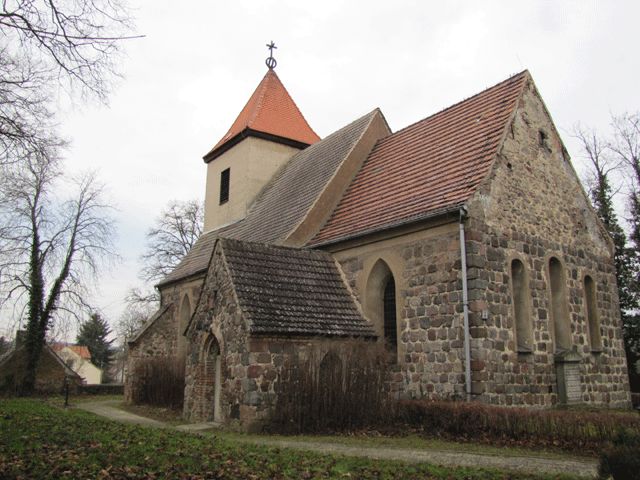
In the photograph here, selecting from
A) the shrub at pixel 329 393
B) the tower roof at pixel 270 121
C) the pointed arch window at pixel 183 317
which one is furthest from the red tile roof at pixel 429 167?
the pointed arch window at pixel 183 317

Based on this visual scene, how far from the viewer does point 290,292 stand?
13281 millimetres

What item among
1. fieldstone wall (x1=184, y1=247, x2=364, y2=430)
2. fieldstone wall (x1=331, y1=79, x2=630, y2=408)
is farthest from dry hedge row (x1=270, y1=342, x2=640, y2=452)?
fieldstone wall (x1=331, y1=79, x2=630, y2=408)

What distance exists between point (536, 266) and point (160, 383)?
12490 mm

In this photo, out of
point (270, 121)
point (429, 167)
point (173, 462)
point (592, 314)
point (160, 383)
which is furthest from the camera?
point (270, 121)

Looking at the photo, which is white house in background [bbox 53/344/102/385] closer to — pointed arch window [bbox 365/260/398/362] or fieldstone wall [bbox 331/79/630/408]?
pointed arch window [bbox 365/260/398/362]

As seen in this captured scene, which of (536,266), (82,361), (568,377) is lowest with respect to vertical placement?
(568,377)

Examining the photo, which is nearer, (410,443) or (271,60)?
(410,443)

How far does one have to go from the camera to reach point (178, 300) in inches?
932

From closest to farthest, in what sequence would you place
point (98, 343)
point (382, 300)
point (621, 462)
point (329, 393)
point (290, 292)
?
point (621, 462) → point (329, 393) → point (290, 292) → point (382, 300) → point (98, 343)

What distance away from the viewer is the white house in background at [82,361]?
194 ft

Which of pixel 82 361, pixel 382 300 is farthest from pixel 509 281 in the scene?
pixel 82 361

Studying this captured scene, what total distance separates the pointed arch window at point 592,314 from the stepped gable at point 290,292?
588cm

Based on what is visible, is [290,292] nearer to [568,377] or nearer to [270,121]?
[568,377]

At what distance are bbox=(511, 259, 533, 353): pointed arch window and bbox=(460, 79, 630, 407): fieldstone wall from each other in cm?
15
